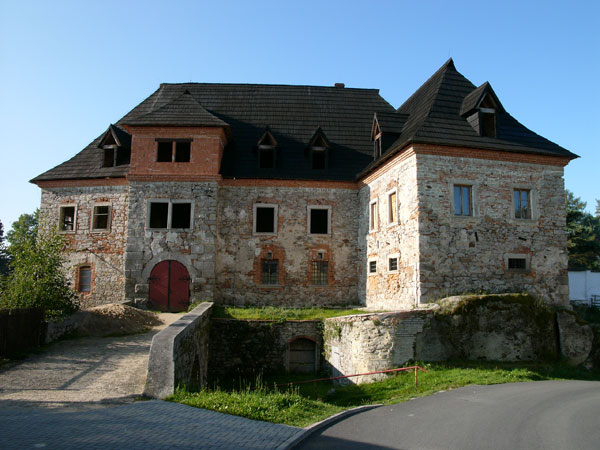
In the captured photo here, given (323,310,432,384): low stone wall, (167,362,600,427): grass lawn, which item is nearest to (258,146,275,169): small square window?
(323,310,432,384): low stone wall

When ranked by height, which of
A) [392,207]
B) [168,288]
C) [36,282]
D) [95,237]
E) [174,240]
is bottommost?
[168,288]

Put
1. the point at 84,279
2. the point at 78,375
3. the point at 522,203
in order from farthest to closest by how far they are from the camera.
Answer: the point at 84,279
the point at 522,203
the point at 78,375

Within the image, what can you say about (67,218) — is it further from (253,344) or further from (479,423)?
(479,423)

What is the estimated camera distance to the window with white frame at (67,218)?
23.0m

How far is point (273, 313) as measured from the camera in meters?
19.8

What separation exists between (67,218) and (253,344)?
1183cm

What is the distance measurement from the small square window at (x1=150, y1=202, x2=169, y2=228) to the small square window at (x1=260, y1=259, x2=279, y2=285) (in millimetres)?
5000

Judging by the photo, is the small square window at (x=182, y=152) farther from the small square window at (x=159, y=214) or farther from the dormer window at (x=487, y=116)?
the dormer window at (x=487, y=116)

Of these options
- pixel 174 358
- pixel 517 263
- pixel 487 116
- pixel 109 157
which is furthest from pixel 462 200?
pixel 109 157

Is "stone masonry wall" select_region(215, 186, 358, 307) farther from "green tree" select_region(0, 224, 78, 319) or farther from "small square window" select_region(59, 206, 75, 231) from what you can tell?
"small square window" select_region(59, 206, 75, 231)

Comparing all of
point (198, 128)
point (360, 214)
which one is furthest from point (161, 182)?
point (360, 214)

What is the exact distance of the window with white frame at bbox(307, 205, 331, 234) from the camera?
22.8m

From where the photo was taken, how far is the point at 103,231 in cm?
2261

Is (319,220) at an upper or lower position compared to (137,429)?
upper
